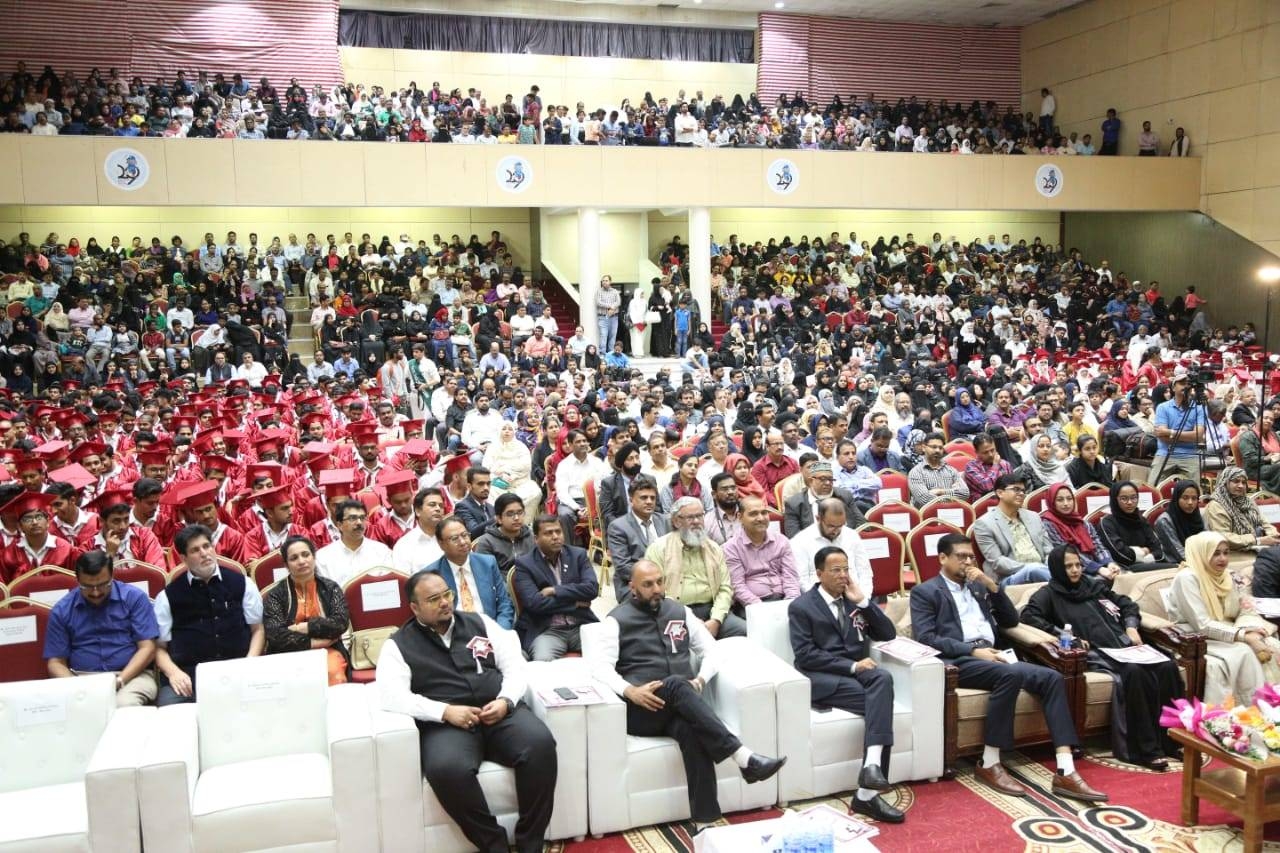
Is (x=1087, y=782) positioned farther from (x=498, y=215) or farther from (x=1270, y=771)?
(x=498, y=215)

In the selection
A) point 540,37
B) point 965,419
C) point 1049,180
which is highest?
point 540,37

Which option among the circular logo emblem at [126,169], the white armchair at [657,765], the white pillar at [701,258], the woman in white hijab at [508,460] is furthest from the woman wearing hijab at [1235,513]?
the circular logo emblem at [126,169]

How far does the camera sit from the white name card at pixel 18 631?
4594 mm

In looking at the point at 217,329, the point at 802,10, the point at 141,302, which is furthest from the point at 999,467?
the point at 802,10

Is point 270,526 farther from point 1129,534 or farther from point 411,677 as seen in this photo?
point 1129,534

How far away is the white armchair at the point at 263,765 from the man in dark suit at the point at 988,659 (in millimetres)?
2557

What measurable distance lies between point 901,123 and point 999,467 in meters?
14.9

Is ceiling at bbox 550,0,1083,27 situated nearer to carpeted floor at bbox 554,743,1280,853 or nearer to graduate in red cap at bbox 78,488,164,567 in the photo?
graduate in red cap at bbox 78,488,164,567

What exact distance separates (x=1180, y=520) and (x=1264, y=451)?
2922 mm

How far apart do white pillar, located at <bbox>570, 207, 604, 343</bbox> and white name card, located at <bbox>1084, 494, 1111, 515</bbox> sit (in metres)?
11.5

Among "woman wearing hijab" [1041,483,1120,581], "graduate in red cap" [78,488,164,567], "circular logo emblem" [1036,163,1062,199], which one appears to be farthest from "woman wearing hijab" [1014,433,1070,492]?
"circular logo emblem" [1036,163,1062,199]

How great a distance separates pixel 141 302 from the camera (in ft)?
50.3

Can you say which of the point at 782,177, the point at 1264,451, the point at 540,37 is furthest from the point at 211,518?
the point at 540,37

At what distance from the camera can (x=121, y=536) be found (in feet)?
19.1
